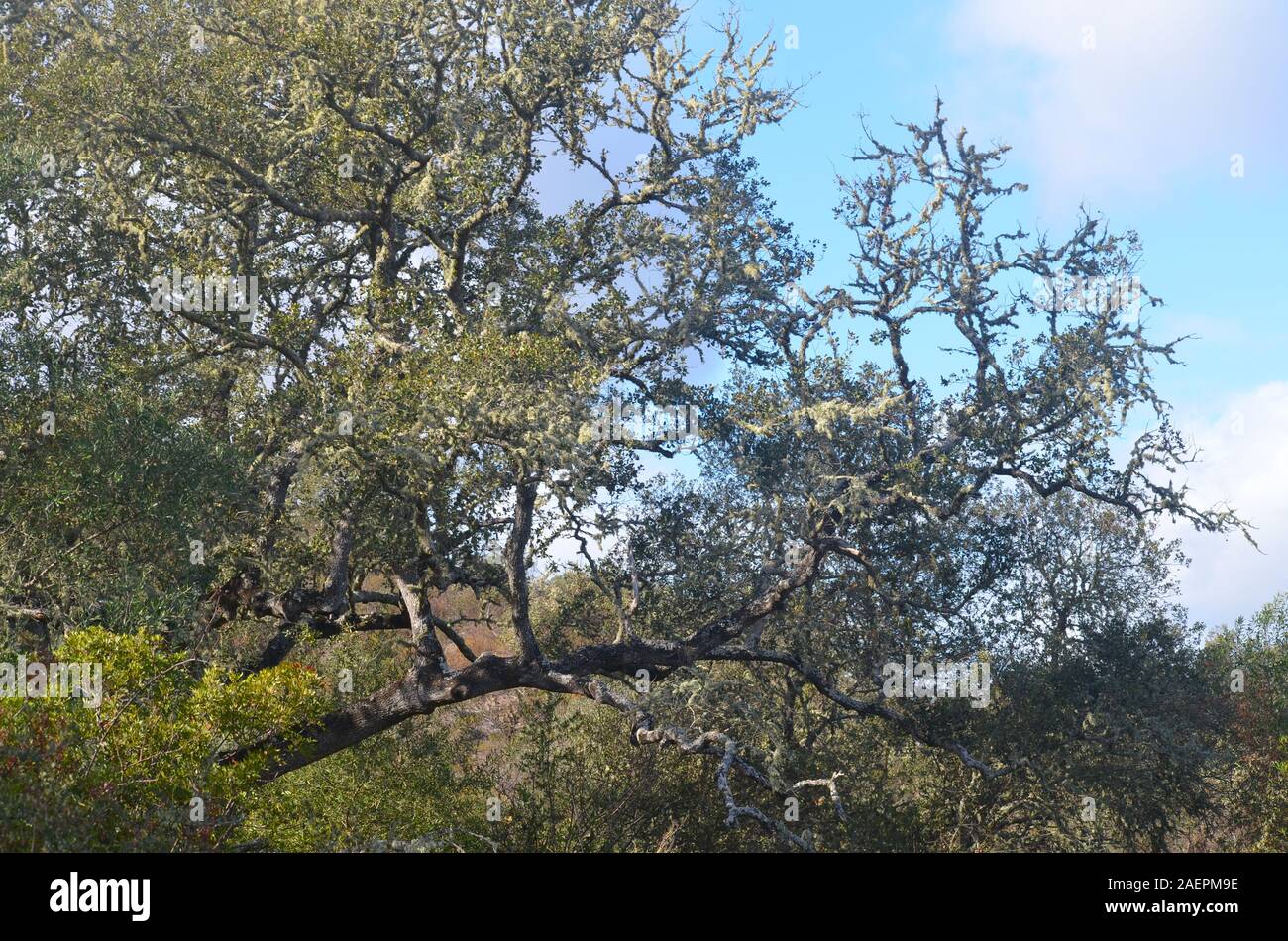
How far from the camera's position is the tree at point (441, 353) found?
14.7 m

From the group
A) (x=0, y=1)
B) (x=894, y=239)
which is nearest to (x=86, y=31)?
(x=0, y=1)

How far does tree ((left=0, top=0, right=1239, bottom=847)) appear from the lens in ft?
48.1

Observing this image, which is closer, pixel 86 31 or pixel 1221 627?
pixel 86 31

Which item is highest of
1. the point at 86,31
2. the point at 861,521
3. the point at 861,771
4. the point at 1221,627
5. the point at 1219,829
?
the point at 86,31

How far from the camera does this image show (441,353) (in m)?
14.8

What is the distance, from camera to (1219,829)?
23.4 meters

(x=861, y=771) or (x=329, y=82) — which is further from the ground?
(x=329, y=82)
